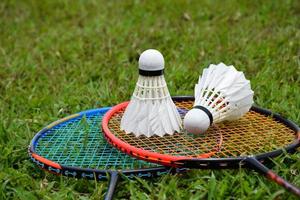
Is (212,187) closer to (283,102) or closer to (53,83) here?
(283,102)

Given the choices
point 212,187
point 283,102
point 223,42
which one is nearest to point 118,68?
point 223,42

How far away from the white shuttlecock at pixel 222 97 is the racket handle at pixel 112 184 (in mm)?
362

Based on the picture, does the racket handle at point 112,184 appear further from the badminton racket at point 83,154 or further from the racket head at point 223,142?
the racket head at point 223,142

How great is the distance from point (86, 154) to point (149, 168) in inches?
13.2

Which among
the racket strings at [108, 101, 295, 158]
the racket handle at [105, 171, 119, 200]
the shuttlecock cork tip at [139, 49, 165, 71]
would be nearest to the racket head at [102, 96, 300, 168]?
the racket strings at [108, 101, 295, 158]

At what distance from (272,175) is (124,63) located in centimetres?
182

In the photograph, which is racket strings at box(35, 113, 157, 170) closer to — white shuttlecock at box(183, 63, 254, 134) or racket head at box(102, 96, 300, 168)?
racket head at box(102, 96, 300, 168)

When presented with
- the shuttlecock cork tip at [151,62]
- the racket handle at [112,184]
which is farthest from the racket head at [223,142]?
the shuttlecock cork tip at [151,62]

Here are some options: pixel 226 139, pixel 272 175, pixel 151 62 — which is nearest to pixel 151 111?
pixel 151 62

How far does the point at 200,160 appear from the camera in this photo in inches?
73.5

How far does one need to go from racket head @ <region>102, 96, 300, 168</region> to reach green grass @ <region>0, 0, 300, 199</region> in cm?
8

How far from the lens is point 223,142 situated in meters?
2.15

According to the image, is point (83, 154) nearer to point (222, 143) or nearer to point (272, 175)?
point (222, 143)

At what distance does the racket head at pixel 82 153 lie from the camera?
1979 millimetres
